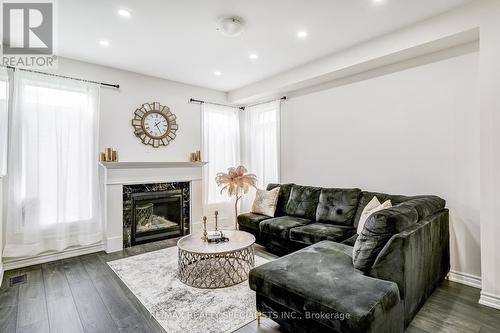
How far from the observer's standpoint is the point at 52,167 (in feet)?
11.7

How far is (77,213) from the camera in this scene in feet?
12.4

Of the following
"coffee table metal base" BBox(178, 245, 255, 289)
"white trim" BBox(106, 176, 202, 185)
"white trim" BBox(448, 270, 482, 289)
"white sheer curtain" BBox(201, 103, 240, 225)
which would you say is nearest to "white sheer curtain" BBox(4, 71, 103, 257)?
"white trim" BBox(106, 176, 202, 185)

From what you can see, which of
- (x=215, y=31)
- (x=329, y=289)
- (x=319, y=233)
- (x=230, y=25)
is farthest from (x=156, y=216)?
(x=329, y=289)

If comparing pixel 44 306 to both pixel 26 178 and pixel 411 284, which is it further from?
pixel 411 284

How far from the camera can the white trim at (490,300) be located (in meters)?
2.35

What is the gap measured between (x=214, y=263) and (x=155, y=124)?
2.70 m

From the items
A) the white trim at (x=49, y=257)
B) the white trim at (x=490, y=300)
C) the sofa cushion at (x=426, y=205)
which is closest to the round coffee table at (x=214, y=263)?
the sofa cushion at (x=426, y=205)

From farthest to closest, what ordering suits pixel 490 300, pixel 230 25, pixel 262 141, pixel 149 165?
pixel 262 141, pixel 149 165, pixel 230 25, pixel 490 300

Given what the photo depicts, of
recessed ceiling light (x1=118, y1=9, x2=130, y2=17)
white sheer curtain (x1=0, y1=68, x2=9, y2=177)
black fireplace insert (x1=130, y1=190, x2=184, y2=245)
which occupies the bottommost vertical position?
black fireplace insert (x1=130, y1=190, x2=184, y2=245)

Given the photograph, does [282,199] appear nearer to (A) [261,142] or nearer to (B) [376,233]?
(A) [261,142]

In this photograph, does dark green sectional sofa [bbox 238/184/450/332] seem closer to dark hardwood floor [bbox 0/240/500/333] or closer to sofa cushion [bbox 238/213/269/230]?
dark hardwood floor [bbox 0/240/500/333]

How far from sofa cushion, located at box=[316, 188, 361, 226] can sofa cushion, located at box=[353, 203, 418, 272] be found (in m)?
1.43

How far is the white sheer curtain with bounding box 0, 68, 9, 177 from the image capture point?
315 centimetres

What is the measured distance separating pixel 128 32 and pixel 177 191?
8.70ft
